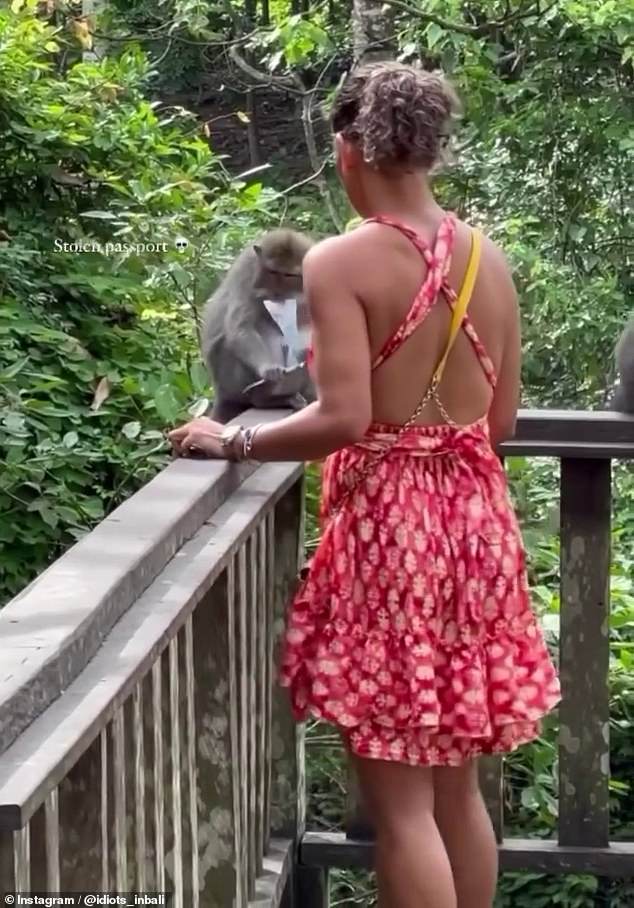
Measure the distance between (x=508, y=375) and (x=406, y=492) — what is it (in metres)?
0.25

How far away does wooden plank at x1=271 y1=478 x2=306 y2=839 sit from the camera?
235 cm

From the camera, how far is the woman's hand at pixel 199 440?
6.42 feet

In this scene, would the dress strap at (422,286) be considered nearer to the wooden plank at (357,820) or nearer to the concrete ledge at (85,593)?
the concrete ledge at (85,593)

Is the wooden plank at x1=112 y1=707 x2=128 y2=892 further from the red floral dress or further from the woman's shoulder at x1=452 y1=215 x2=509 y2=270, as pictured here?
the woman's shoulder at x1=452 y1=215 x2=509 y2=270

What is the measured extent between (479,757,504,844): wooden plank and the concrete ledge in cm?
79

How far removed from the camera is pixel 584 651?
2330mm

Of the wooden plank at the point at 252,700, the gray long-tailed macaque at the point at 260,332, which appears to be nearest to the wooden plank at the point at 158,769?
the wooden plank at the point at 252,700

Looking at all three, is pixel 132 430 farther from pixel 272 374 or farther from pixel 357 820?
pixel 357 820

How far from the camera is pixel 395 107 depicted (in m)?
1.75

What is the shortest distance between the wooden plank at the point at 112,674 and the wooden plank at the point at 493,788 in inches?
29.0

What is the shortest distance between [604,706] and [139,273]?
289 centimetres

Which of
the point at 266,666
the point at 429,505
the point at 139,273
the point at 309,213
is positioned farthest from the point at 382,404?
the point at 309,213

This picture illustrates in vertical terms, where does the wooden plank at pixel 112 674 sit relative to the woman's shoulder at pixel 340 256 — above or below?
below

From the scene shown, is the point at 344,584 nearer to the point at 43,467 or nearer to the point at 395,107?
the point at 395,107
